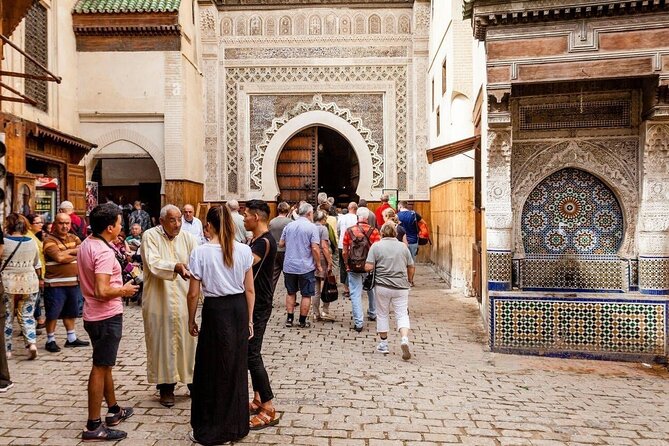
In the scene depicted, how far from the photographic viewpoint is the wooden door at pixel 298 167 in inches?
563

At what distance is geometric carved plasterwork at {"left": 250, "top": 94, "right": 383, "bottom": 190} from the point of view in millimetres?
13906

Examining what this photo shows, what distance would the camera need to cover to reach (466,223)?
377 inches

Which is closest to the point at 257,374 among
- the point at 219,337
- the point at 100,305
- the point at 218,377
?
the point at 218,377

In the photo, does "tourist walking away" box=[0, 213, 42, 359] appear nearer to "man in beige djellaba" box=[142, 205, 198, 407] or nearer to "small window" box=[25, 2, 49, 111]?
"man in beige djellaba" box=[142, 205, 198, 407]

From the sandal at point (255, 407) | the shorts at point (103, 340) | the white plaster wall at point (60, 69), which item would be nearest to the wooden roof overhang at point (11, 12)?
the white plaster wall at point (60, 69)

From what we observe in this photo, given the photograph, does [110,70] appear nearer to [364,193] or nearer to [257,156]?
[257,156]

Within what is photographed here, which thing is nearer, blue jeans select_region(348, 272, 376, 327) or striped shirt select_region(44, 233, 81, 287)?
striped shirt select_region(44, 233, 81, 287)

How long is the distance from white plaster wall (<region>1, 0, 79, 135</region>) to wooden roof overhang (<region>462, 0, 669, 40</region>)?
7.98m

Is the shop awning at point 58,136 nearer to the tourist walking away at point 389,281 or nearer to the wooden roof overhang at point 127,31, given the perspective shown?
the wooden roof overhang at point 127,31

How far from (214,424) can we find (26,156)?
747 centimetres

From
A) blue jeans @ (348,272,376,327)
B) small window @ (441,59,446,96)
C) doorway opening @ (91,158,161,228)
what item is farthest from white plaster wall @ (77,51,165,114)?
blue jeans @ (348,272,376,327)

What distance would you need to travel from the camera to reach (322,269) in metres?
7.11

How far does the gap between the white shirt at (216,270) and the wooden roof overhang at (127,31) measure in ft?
33.2

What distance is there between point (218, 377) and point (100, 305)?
0.89 metres
